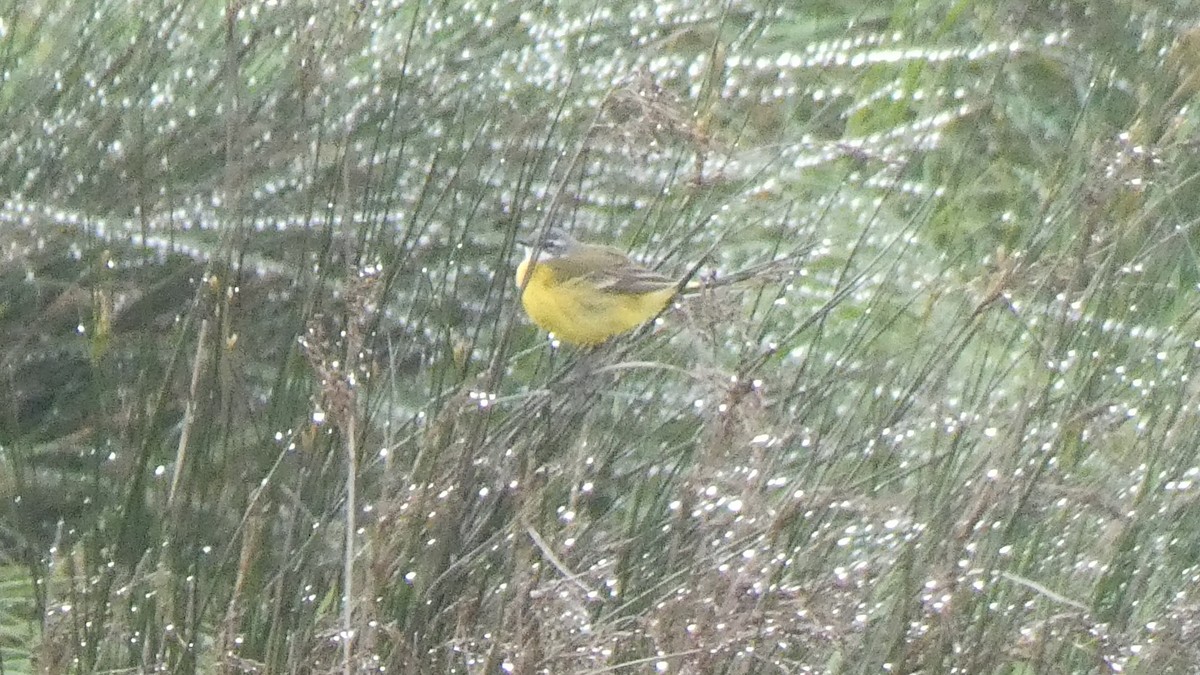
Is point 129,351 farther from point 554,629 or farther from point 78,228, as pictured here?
point 554,629

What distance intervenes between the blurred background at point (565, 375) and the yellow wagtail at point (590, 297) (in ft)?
0.14

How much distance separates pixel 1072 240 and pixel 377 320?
2.45 feet

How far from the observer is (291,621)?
150 centimetres

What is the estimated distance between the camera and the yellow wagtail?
189 centimetres

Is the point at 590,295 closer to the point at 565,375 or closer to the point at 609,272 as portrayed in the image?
the point at 609,272

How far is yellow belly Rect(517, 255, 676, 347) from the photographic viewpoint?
1.92m

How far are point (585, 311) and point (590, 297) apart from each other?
0.04 meters

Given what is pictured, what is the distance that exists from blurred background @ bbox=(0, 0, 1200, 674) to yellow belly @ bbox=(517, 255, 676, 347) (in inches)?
1.7

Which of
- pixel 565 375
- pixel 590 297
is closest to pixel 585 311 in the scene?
pixel 590 297

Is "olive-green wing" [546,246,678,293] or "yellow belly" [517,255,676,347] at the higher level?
"olive-green wing" [546,246,678,293]

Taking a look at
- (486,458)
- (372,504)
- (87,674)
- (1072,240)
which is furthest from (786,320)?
(87,674)

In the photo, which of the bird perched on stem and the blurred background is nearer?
the blurred background

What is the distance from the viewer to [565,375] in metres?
1.59

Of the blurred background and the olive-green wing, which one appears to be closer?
the blurred background
